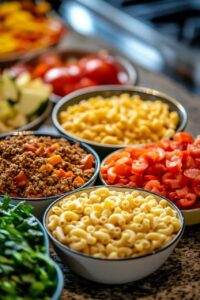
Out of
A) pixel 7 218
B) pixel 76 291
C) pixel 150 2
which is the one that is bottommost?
pixel 150 2

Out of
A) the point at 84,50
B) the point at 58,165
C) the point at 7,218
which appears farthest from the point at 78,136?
the point at 84,50

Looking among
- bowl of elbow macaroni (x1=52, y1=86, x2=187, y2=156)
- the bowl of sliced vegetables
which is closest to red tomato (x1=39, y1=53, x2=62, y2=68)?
the bowl of sliced vegetables

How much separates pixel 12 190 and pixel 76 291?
46 centimetres

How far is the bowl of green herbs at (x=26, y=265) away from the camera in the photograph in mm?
1704

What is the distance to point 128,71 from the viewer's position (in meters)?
3.54

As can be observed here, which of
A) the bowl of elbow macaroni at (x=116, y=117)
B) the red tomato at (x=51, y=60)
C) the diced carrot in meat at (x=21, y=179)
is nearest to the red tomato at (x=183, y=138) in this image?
the bowl of elbow macaroni at (x=116, y=117)

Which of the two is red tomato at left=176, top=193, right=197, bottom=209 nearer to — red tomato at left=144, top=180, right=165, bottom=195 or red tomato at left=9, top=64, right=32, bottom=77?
red tomato at left=144, top=180, right=165, bottom=195

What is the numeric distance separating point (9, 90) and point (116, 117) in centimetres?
63

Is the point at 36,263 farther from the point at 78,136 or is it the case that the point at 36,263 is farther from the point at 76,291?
the point at 78,136

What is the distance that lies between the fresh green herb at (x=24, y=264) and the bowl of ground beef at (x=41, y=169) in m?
0.24

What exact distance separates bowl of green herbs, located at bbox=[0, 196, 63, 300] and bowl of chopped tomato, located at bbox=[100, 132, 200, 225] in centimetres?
48

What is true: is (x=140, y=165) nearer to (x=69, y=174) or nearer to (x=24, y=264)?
(x=69, y=174)

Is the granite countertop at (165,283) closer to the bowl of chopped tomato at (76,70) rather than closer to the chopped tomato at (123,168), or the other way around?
the chopped tomato at (123,168)

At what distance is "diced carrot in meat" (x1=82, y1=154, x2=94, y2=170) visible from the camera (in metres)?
2.38
